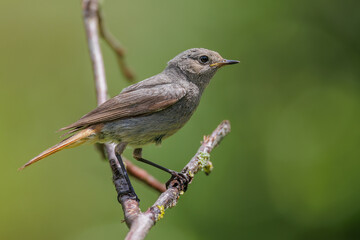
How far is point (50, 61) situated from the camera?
6543 mm

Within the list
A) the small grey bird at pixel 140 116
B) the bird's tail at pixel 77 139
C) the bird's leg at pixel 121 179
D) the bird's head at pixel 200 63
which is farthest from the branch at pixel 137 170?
the bird's head at pixel 200 63

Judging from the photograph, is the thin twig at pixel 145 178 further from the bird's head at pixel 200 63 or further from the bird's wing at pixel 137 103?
the bird's head at pixel 200 63

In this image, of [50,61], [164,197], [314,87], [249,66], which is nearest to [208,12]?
[249,66]

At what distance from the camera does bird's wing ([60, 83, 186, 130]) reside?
4.04 meters

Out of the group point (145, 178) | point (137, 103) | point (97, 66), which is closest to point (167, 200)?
point (145, 178)

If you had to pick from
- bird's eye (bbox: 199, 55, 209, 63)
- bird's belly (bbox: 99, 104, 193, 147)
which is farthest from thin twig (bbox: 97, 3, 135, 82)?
bird's belly (bbox: 99, 104, 193, 147)

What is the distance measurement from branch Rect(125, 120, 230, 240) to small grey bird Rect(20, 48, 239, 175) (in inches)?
15.9

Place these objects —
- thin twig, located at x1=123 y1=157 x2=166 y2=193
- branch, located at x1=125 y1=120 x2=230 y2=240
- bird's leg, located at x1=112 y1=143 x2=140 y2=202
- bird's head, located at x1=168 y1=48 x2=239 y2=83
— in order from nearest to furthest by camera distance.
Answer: branch, located at x1=125 y1=120 x2=230 y2=240 < bird's leg, located at x1=112 y1=143 x2=140 y2=202 < thin twig, located at x1=123 y1=157 x2=166 y2=193 < bird's head, located at x1=168 y1=48 x2=239 y2=83

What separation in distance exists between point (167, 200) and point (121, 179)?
1.02 meters

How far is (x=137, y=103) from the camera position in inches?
167

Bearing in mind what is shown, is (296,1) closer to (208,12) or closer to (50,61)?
(208,12)

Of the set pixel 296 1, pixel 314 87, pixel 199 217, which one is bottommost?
pixel 199 217

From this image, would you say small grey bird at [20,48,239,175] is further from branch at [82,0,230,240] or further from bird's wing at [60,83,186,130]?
branch at [82,0,230,240]

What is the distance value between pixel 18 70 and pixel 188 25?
8.62ft
